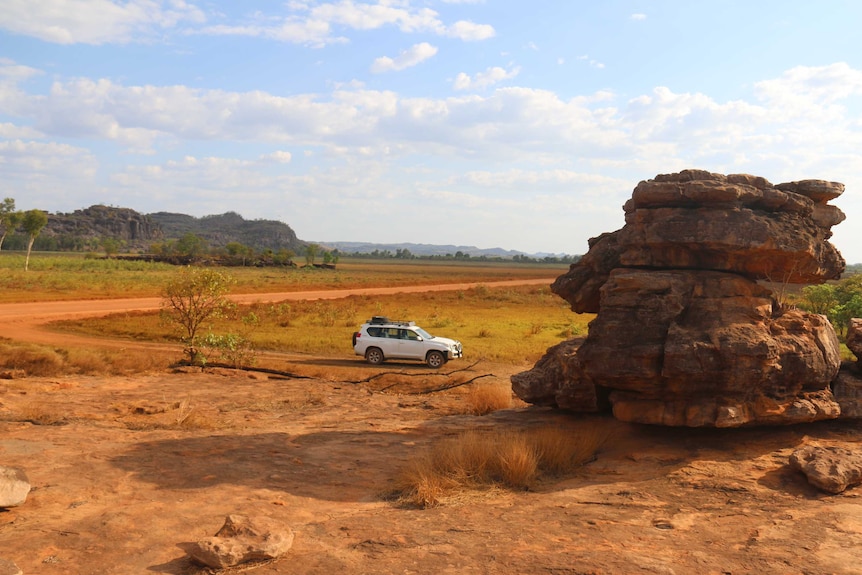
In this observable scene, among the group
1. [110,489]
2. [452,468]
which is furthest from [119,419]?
[452,468]

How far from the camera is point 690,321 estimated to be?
12.3 meters

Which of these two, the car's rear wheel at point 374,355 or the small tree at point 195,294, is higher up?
the small tree at point 195,294

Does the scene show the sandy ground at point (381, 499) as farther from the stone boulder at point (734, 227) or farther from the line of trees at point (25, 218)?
the line of trees at point (25, 218)

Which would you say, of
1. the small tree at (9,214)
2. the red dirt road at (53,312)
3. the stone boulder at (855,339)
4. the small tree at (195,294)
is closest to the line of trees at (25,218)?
the small tree at (9,214)

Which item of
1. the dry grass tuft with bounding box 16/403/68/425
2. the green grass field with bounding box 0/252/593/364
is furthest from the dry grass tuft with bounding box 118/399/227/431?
the green grass field with bounding box 0/252/593/364

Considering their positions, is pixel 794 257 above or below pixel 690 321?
above

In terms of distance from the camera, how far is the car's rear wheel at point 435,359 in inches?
1016

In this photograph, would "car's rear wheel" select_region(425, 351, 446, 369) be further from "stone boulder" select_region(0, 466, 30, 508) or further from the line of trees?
the line of trees

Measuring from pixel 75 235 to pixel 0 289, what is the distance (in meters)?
145

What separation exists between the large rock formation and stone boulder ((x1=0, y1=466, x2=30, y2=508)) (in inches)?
366

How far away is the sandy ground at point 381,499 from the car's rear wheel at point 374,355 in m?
9.88

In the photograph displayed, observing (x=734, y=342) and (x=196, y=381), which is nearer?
(x=734, y=342)

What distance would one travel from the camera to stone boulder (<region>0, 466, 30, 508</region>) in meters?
8.79

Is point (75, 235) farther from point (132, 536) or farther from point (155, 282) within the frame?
point (132, 536)
